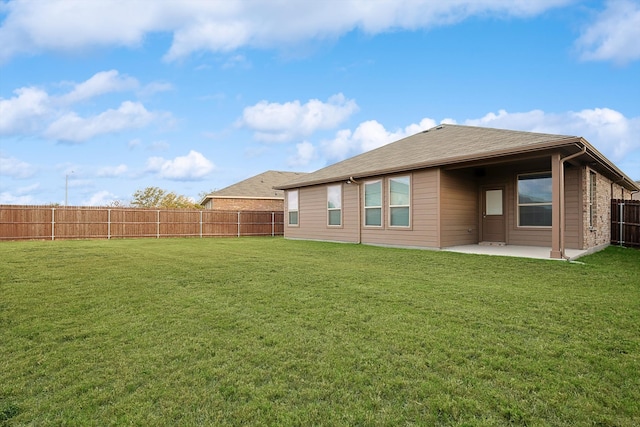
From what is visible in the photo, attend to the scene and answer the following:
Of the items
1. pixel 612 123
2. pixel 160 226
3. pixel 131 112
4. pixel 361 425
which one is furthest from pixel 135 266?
pixel 612 123

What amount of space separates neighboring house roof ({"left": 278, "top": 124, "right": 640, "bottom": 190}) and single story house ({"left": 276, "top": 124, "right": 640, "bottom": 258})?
0.04 m

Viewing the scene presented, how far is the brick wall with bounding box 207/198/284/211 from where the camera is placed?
24.3 meters

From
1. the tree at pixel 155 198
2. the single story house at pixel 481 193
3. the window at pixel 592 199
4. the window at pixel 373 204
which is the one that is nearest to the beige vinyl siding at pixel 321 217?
the single story house at pixel 481 193

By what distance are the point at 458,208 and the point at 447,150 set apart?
181cm

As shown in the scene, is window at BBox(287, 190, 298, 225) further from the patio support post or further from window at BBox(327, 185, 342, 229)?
the patio support post

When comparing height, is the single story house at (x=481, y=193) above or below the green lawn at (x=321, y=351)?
above

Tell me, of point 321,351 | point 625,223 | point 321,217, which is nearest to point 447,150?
point 321,217

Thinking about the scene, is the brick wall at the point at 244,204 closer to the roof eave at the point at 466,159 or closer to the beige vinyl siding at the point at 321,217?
the beige vinyl siding at the point at 321,217

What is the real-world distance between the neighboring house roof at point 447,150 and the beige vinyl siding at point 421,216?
454 millimetres

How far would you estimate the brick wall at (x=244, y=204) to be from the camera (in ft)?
79.7

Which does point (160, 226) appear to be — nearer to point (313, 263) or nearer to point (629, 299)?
point (313, 263)

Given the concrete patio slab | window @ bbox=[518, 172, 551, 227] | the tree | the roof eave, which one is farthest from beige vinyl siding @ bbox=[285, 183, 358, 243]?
the tree

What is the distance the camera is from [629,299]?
4.46 meters

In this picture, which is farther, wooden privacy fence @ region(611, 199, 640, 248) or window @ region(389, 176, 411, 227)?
wooden privacy fence @ region(611, 199, 640, 248)
